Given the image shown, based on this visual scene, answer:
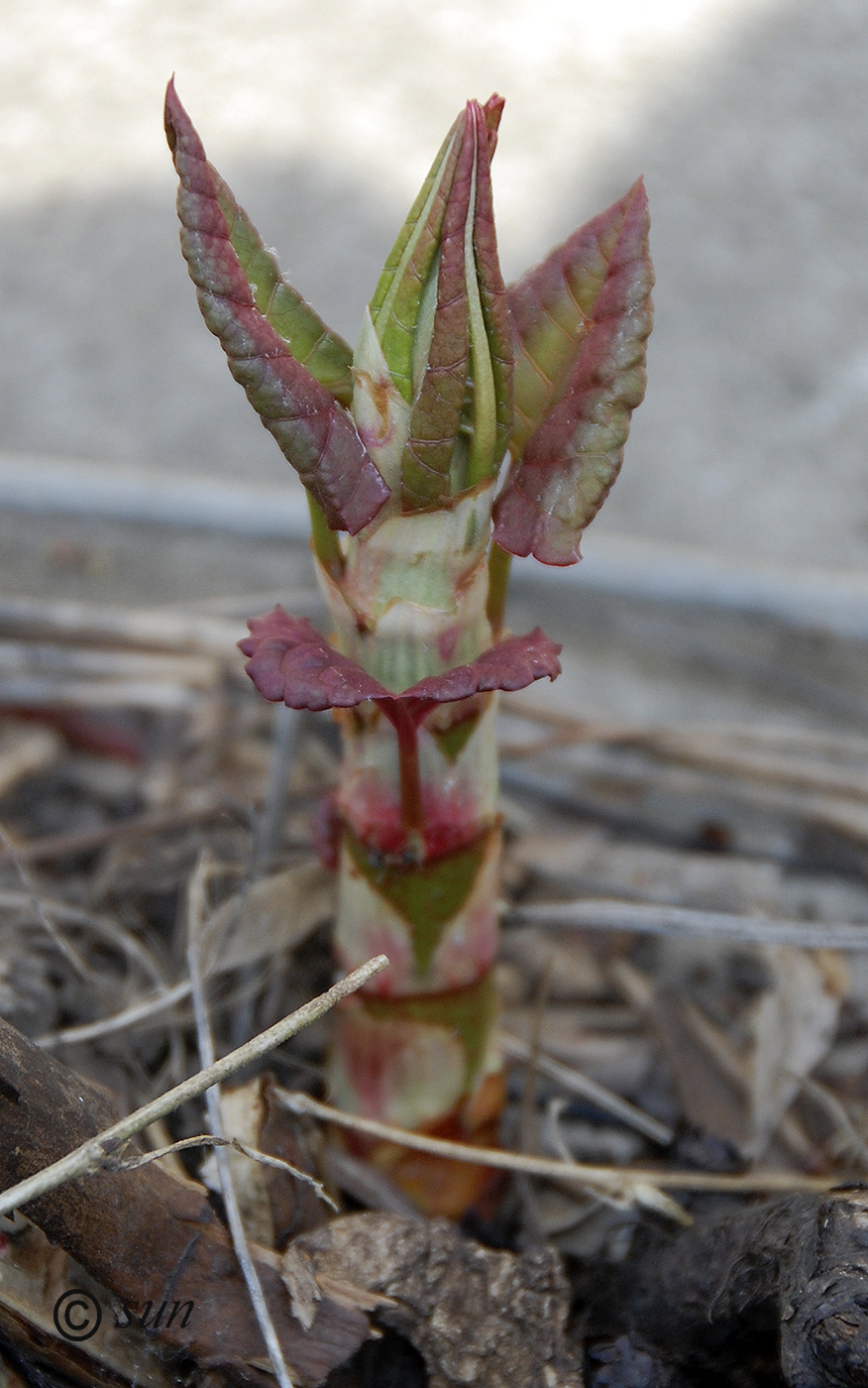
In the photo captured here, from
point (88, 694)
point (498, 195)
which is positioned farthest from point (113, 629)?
point (498, 195)

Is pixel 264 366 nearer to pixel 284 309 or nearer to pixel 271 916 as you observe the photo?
pixel 284 309

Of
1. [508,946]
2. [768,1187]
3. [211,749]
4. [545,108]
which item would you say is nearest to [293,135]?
[545,108]

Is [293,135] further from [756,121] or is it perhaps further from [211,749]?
[211,749]

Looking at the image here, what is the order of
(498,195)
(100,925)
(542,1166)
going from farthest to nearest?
(498,195) → (100,925) → (542,1166)

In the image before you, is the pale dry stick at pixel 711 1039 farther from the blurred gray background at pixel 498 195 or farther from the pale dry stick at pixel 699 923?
the blurred gray background at pixel 498 195

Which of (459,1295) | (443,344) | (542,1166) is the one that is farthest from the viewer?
(542,1166)

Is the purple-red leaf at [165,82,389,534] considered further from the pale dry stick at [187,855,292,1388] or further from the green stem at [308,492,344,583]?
the pale dry stick at [187,855,292,1388]

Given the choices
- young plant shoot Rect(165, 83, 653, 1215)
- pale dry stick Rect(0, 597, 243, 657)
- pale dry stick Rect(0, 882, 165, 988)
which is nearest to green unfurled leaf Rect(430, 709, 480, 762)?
young plant shoot Rect(165, 83, 653, 1215)
